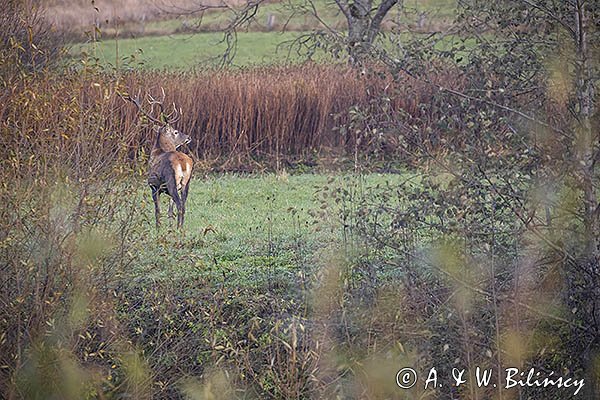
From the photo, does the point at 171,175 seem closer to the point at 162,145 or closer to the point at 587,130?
the point at 162,145

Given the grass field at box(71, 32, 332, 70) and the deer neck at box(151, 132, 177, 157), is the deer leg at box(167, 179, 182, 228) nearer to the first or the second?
the deer neck at box(151, 132, 177, 157)

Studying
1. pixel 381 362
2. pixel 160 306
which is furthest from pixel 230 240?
pixel 381 362

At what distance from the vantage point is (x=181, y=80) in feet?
59.0

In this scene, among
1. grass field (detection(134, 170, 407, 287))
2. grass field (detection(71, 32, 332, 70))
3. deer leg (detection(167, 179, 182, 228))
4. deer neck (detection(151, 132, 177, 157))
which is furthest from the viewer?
grass field (detection(71, 32, 332, 70))

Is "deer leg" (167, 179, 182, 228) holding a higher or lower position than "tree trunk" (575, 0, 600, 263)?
lower

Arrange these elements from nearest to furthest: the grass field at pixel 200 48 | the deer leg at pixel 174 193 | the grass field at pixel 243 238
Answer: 1. the grass field at pixel 243 238
2. the deer leg at pixel 174 193
3. the grass field at pixel 200 48

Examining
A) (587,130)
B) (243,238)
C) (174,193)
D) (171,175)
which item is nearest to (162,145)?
(171,175)

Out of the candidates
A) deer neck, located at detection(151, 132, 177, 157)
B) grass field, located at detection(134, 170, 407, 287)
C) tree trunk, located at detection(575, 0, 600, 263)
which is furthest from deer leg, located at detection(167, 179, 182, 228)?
tree trunk, located at detection(575, 0, 600, 263)

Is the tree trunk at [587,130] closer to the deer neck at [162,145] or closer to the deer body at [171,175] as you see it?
the deer body at [171,175]


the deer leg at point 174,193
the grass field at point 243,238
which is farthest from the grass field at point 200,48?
the deer leg at point 174,193

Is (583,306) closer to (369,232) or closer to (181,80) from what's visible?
(369,232)

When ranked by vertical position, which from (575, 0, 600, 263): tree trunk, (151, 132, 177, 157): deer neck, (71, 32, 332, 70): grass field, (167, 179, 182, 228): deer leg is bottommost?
(71, 32, 332, 70): grass field

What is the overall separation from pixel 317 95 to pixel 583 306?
11.6 meters

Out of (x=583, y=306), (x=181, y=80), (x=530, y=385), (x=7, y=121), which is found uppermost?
(x=7, y=121)
